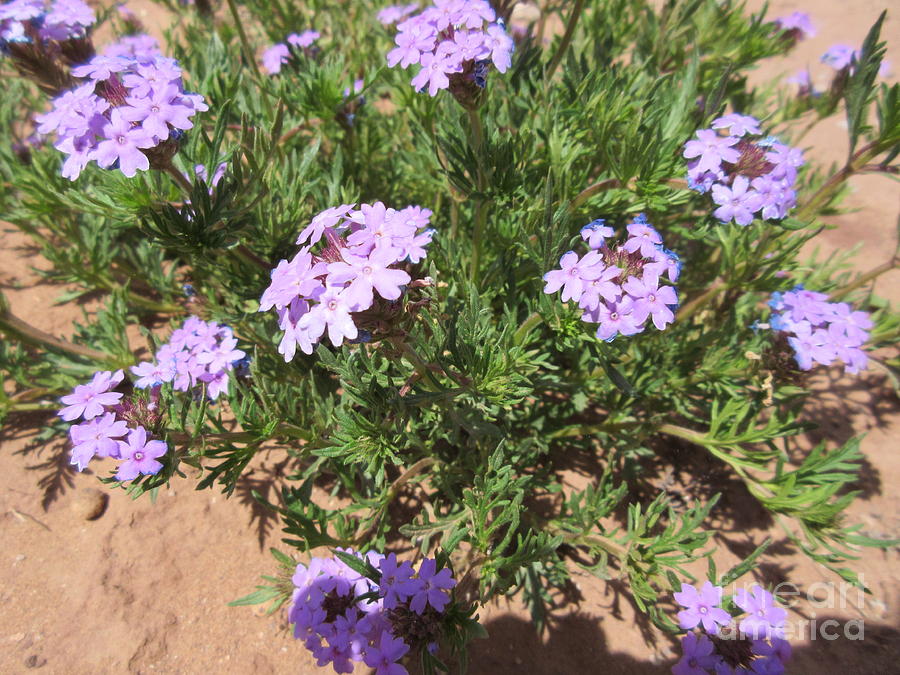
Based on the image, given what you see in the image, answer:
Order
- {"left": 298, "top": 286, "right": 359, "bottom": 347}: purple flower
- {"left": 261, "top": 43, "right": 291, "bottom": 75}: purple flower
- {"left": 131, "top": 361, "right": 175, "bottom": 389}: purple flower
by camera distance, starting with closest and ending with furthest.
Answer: {"left": 298, "top": 286, "right": 359, "bottom": 347}: purple flower < {"left": 131, "top": 361, "right": 175, "bottom": 389}: purple flower < {"left": 261, "top": 43, "right": 291, "bottom": 75}: purple flower

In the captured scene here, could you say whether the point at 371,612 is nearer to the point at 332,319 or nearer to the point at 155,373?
the point at 332,319

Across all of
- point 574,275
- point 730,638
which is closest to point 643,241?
point 574,275

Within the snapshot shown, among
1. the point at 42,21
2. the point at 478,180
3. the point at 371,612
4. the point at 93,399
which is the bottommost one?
the point at 371,612

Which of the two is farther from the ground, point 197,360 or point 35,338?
point 197,360

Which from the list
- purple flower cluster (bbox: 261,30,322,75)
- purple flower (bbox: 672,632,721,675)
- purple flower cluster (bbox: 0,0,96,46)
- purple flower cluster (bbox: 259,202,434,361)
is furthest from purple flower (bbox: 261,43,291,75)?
purple flower (bbox: 672,632,721,675)

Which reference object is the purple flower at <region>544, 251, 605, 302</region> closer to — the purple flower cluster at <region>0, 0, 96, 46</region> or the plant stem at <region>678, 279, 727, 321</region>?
the plant stem at <region>678, 279, 727, 321</region>

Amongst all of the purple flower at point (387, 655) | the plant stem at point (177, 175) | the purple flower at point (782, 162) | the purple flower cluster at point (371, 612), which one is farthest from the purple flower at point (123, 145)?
the purple flower at point (782, 162)

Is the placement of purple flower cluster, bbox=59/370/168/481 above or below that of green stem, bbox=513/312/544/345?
below
